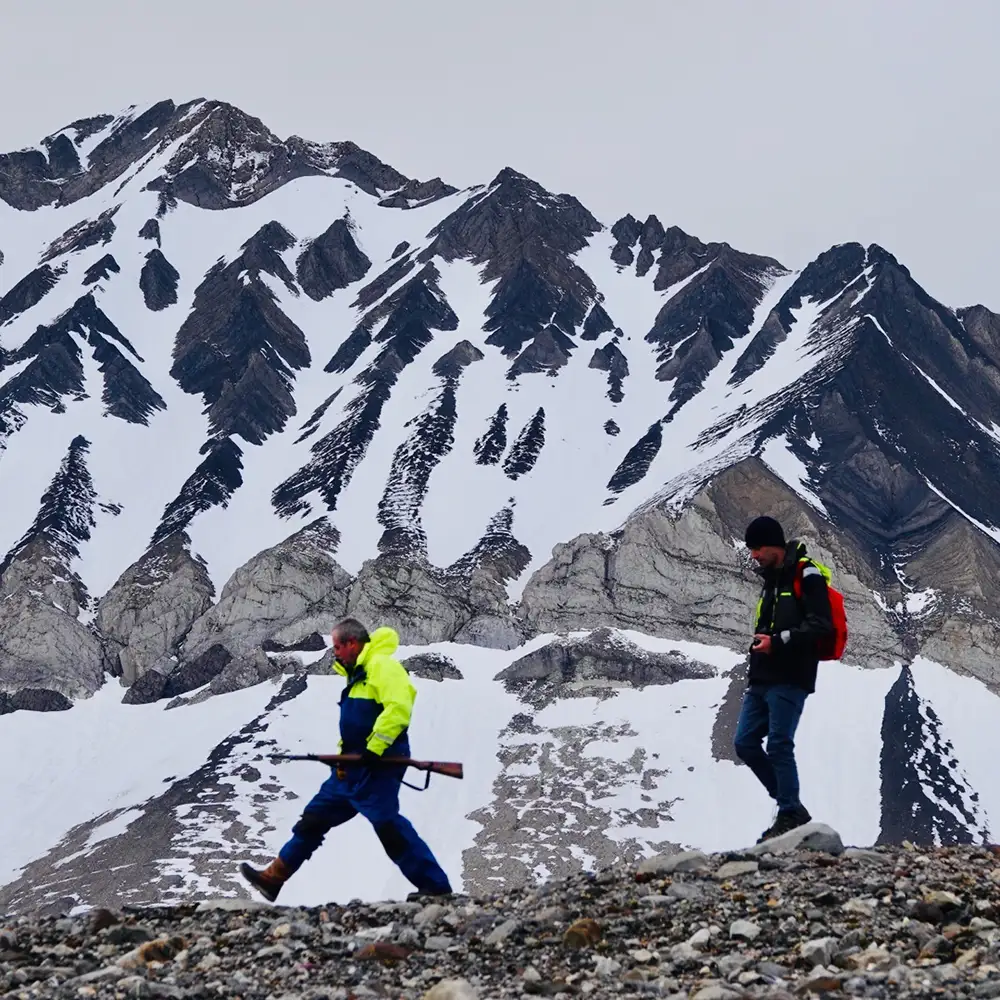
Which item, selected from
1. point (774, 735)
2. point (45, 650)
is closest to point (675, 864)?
point (774, 735)

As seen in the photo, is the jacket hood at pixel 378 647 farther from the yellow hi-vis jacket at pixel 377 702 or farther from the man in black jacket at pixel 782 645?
the man in black jacket at pixel 782 645

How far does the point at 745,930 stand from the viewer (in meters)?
8.16

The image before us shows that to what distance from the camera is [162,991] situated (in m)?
7.11

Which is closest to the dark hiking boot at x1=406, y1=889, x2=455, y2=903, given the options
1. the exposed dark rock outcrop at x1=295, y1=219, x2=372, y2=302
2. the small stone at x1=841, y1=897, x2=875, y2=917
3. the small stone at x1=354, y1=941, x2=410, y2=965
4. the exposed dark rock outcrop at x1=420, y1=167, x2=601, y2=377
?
the small stone at x1=354, y1=941, x2=410, y2=965

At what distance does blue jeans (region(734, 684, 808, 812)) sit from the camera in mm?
11656

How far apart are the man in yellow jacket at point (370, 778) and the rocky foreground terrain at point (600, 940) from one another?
→ 0.52 m

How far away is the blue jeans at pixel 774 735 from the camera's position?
11656 millimetres

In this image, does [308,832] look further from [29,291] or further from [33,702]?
[29,291]

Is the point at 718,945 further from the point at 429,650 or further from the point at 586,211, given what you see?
the point at 586,211

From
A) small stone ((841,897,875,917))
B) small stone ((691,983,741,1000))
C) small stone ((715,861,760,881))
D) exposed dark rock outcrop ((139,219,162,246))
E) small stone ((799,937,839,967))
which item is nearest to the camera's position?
small stone ((691,983,741,1000))

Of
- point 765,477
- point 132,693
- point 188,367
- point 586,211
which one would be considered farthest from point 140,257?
point 765,477

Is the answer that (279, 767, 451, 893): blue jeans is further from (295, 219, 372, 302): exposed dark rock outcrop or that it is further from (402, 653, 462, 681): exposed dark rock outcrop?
(295, 219, 372, 302): exposed dark rock outcrop

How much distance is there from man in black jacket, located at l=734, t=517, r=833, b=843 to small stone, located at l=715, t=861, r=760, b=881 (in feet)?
4.48

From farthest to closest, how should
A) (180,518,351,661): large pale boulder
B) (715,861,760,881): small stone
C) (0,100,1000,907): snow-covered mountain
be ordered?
(180,518,351,661): large pale boulder < (0,100,1000,907): snow-covered mountain < (715,861,760,881): small stone
